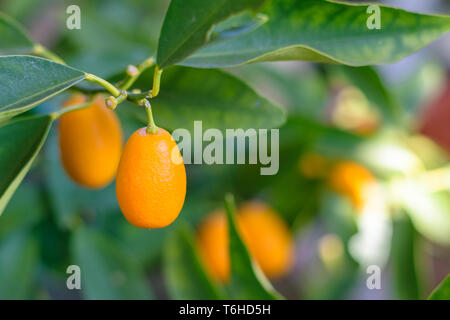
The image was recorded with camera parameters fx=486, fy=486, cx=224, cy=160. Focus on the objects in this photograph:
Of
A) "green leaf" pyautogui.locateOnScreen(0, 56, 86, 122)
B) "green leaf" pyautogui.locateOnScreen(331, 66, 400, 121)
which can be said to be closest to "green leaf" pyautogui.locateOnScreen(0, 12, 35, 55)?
"green leaf" pyautogui.locateOnScreen(0, 56, 86, 122)

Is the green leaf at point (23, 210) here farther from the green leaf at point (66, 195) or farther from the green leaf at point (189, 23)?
the green leaf at point (189, 23)

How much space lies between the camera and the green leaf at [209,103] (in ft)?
1.47

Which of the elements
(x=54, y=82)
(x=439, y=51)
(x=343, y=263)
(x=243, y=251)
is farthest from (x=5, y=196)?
(x=439, y=51)

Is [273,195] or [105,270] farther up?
[273,195]

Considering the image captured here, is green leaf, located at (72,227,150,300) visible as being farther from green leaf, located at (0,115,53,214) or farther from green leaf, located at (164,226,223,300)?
green leaf, located at (0,115,53,214)

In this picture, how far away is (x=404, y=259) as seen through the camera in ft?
2.75

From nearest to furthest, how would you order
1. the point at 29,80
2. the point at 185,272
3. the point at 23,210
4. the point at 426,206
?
1. the point at 29,80
2. the point at 185,272
3. the point at 23,210
4. the point at 426,206

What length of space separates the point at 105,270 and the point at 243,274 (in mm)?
208

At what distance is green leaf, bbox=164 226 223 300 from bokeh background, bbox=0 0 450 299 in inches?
2.6

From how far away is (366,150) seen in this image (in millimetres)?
798

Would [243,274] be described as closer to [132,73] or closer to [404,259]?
[132,73]

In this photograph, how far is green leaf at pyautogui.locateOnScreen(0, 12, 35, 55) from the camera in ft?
1.76

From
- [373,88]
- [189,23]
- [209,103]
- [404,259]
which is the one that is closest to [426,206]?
[404,259]
